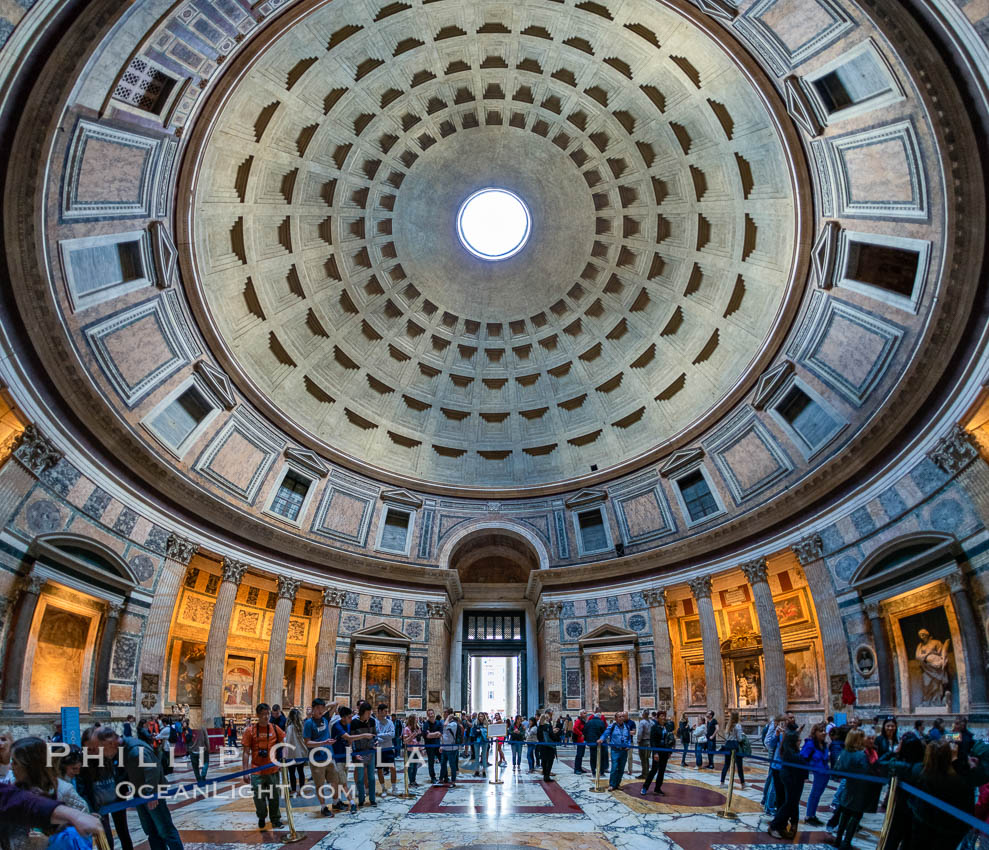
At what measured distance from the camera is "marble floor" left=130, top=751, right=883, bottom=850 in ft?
25.7

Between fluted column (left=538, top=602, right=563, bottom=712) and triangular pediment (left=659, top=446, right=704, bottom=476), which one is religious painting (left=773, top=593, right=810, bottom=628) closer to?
triangular pediment (left=659, top=446, right=704, bottom=476)

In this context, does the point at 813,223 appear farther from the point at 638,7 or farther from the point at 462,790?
the point at 462,790

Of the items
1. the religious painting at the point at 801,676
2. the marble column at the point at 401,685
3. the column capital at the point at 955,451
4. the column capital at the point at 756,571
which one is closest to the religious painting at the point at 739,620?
the religious painting at the point at 801,676

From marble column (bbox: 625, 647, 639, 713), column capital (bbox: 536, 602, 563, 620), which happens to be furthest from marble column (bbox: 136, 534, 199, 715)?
marble column (bbox: 625, 647, 639, 713)

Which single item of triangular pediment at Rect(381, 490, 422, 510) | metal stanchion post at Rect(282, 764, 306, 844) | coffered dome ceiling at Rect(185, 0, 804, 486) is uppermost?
coffered dome ceiling at Rect(185, 0, 804, 486)

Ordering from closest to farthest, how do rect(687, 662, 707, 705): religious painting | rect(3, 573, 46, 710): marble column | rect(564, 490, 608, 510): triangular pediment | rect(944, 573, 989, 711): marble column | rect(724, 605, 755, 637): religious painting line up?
rect(944, 573, 989, 711): marble column
rect(3, 573, 46, 710): marble column
rect(724, 605, 755, 637): religious painting
rect(687, 662, 707, 705): religious painting
rect(564, 490, 608, 510): triangular pediment

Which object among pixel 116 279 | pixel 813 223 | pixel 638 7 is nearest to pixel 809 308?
pixel 813 223

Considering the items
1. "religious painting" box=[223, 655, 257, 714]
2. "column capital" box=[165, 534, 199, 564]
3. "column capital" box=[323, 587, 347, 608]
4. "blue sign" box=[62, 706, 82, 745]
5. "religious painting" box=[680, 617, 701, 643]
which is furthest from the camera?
"religious painting" box=[680, 617, 701, 643]

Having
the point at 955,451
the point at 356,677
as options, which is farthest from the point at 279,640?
the point at 955,451

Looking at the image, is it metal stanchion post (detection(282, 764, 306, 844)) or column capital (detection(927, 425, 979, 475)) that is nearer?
metal stanchion post (detection(282, 764, 306, 844))

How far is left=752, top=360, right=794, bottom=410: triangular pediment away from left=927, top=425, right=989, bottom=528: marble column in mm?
7362

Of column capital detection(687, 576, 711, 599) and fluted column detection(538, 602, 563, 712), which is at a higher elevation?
column capital detection(687, 576, 711, 599)

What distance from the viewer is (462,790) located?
12461 millimetres

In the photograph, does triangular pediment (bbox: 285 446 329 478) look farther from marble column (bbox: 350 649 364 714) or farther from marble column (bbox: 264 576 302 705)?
marble column (bbox: 350 649 364 714)
